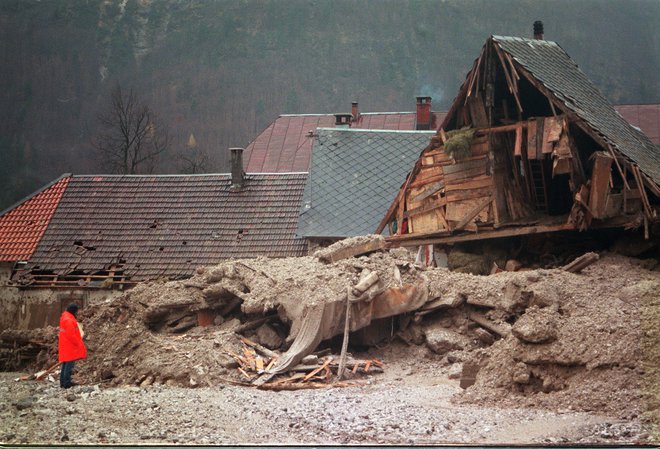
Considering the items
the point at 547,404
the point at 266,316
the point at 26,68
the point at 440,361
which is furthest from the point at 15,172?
the point at 547,404

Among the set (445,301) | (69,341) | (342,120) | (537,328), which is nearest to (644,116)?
(342,120)

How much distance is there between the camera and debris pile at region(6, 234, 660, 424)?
12469 millimetres

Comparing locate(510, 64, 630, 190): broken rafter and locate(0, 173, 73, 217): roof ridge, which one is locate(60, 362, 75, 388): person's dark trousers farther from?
locate(0, 173, 73, 217): roof ridge

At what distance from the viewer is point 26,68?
29797 mm

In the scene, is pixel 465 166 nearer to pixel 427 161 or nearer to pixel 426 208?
pixel 427 161

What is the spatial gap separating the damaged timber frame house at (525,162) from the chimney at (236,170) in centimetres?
1129

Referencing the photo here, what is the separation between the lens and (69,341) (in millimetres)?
14953

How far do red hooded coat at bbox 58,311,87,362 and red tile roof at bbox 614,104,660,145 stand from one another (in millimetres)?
29250

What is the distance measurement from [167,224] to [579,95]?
15.6m

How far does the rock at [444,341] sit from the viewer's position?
50.2 feet

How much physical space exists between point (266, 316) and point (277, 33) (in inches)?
1333

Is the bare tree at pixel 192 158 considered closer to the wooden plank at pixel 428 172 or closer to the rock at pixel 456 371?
the wooden plank at pixel 428 172

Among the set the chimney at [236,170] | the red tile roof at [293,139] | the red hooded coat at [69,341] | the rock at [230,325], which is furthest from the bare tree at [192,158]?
the red hooded coat at [69,341]

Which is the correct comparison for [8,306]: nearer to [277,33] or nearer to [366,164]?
[366,164]
